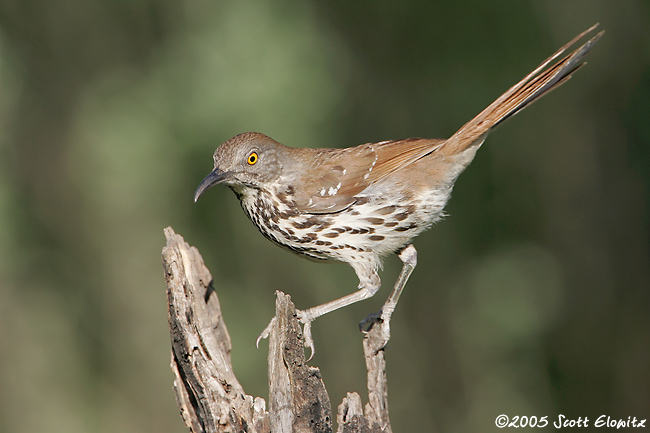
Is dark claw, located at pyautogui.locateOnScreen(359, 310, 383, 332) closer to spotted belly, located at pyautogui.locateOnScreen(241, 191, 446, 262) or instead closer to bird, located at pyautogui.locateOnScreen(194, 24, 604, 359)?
bird, located at pyautogui.locateOnScreen(194, 24, 604, 359)

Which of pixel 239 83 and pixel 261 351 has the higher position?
pixel 239 83

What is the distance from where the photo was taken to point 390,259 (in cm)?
817

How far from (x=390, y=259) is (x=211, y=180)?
4259 millimetres

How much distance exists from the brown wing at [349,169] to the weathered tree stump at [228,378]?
37.0 inches

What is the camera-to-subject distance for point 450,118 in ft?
24.7

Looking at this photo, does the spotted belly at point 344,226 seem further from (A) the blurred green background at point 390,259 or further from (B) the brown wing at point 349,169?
(A) the blurred green background at point 390,259

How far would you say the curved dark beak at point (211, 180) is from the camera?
13.8 ft

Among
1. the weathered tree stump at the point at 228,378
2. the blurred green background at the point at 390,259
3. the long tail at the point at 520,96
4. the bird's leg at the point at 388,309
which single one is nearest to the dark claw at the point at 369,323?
the bird's leg at the point at 388,309

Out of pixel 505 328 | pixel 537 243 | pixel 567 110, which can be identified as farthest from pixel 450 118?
pixel 505 328

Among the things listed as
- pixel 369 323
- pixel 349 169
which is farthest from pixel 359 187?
pixel 369 323

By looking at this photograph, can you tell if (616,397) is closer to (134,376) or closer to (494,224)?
(494,224)

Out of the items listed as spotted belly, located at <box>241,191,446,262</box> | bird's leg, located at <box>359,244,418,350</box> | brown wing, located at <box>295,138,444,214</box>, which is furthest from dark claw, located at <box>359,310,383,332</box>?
brown wing, located at <box>295,138,444,214</box>

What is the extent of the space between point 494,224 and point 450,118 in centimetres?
138

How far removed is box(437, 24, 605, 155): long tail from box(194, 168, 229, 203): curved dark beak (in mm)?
1542
